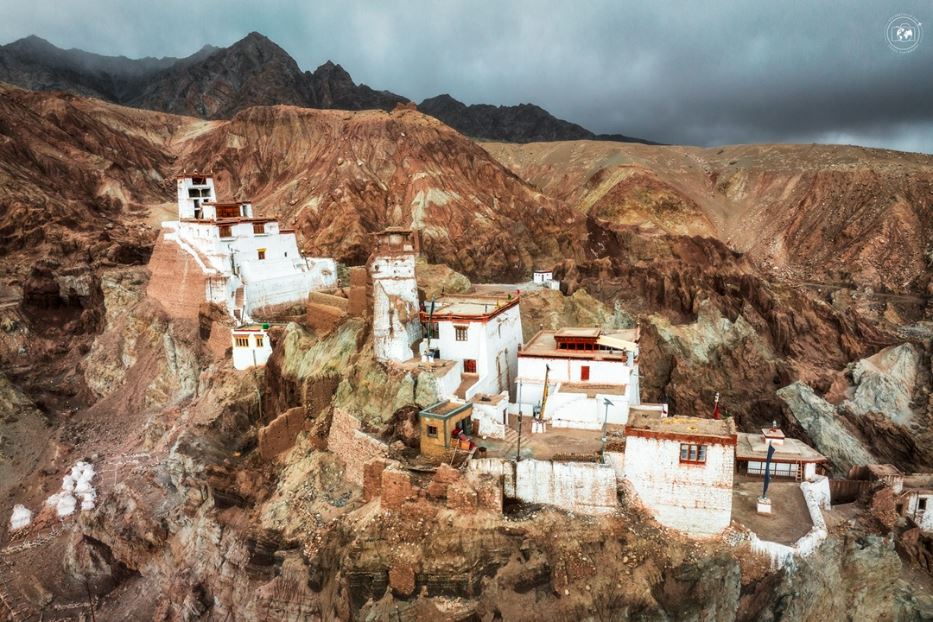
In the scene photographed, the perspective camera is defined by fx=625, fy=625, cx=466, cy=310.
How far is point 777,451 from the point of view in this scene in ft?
78.4

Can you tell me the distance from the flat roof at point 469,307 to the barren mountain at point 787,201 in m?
45.6

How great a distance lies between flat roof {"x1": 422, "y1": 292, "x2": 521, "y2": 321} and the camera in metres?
26.8

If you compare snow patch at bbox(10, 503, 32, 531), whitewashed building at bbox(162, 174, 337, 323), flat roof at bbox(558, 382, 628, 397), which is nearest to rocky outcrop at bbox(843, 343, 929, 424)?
flat roof at bbox(558, 382, 628, 397)

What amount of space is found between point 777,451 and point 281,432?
20.1m

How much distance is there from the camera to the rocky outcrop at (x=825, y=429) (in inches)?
1410

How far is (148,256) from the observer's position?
169 ft

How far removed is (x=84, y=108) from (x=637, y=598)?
9327cm

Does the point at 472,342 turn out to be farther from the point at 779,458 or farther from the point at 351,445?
the point at 779,458

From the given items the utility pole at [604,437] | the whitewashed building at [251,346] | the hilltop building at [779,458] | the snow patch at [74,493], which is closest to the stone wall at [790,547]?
the hilltop building at [779,458]

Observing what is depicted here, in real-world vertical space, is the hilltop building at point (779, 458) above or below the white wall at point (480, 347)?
below

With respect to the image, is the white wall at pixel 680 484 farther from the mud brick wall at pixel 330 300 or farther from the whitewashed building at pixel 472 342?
the mud brick wall at pixel 330 300

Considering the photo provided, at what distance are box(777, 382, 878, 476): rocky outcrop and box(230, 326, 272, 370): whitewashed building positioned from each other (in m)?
31.8

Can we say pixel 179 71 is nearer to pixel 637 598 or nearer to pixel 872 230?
pixel 872 230

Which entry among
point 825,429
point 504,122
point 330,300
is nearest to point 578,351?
point 330,300
